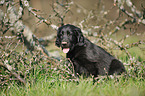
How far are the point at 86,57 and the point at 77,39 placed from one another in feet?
1.46

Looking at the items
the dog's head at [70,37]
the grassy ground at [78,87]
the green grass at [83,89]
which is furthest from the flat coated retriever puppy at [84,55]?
the green grass at [83,89]

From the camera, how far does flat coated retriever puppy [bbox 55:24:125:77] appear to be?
3.72 m

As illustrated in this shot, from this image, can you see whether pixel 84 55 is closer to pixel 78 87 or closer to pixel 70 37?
pixel 70 37

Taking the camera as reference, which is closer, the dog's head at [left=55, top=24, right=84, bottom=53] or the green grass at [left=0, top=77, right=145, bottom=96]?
the green grass at [left=0, top=77, right=145, bottom=96]

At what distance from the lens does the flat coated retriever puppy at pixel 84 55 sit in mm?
3721

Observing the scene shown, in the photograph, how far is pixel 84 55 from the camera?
3754 mm

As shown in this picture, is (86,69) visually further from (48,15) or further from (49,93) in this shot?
(48,15)

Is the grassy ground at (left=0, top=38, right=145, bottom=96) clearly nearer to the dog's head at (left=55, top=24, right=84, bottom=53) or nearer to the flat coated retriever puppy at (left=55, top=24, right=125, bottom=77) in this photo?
the flat coated retriever puppy at (left=55, top=24, right=125, bottom=77)

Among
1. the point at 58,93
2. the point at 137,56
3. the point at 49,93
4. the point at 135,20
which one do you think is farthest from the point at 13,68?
the point at 137,56

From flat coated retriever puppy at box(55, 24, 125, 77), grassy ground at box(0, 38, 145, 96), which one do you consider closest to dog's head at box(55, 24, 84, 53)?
flat coated retriever puppy at box(55, 24, 125, 77)

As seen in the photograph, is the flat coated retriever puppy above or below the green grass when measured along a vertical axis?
above

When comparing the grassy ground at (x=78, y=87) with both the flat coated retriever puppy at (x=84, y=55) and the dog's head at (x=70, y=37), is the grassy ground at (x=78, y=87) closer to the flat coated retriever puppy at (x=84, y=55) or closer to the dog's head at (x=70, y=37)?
the flat coated retriever puppy at (x=84, y=55)

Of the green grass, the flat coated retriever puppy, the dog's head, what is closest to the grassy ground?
the green grass

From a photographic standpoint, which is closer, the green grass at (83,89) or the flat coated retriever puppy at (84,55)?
the green grass at (83,89)
